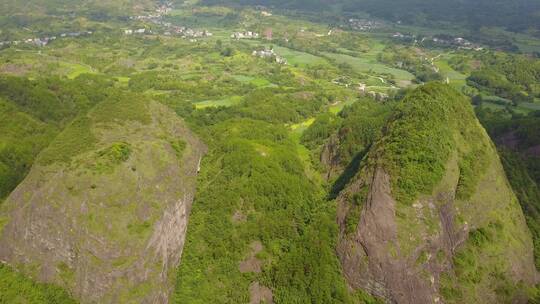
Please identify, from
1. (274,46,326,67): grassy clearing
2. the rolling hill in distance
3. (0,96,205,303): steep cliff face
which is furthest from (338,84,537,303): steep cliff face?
(274,46,326,67): grassy clearing

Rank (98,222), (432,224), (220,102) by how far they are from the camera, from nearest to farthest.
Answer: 1. (98,222)
2. (432,224)
3. (220,102)

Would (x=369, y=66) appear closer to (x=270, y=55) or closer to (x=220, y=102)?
(x=270, y=55)

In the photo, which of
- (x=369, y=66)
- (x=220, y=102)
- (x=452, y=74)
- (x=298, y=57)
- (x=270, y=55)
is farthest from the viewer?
(x=298, y=57)

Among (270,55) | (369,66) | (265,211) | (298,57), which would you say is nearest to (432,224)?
(265,211)

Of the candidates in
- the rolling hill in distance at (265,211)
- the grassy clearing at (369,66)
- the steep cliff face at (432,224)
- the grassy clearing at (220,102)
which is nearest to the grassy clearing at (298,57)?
the grassy clearing at (369,66)

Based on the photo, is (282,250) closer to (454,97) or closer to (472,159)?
(472,159)

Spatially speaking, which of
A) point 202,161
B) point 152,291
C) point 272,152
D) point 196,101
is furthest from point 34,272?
point 196,101

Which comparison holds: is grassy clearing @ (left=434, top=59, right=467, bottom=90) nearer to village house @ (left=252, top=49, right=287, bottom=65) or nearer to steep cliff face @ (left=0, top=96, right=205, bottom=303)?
village house @ (left=252, top=49, right=287, bottom=65)

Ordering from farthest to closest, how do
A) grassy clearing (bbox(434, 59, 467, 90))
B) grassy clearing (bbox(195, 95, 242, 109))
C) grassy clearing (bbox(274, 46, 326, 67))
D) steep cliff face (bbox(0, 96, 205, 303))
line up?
grassy clearing (bbox(274, 46, 326, 67))
grassy clearing (bbox(434, 59, 467, 90))
grassy clearing (bbox(195, 95, 242, 109))
steep cliff face (bbox(0, 96, 205, 303))
